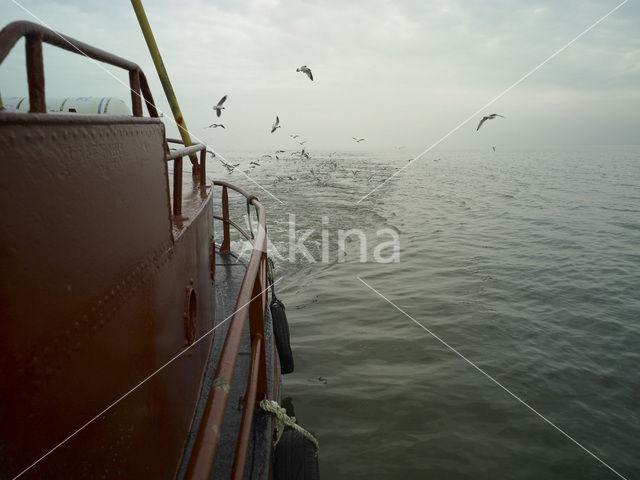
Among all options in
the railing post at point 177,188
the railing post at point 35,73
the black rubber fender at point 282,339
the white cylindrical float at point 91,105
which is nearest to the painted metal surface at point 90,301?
the railing post at point 35,73

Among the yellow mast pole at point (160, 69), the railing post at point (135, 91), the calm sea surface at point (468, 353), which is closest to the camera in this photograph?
the railing post at point (135, 91)

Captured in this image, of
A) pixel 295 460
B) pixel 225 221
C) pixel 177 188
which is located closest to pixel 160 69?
pixel 177 188

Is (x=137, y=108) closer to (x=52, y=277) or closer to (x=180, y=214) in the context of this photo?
(x=180, y=214)

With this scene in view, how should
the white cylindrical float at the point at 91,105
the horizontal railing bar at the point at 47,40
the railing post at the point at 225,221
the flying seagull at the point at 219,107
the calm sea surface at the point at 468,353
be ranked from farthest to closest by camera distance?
the flying seagull at the point at 219,107
the railing post at the point at 225,221
the calm sea surface at the point at 468,353
the white cylindrical float at the point at 91,105
the horizontal railing bar at the point at 47,40

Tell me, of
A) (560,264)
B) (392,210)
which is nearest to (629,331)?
(560,264)

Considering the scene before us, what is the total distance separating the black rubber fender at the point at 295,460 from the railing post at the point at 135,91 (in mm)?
2586

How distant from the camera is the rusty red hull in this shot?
1011mm

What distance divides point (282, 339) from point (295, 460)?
66.5 inches

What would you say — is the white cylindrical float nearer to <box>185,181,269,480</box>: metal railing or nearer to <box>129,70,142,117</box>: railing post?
<box>129,70,142,117</box>: railing post

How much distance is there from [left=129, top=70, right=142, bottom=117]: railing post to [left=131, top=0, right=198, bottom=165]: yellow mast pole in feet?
3.51

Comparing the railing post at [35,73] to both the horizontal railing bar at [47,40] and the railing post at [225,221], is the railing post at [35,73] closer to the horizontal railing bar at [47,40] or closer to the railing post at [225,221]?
the horizontal railing bar at [47,40]

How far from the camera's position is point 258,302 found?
2.54 metres

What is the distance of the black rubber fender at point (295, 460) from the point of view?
2979 mm

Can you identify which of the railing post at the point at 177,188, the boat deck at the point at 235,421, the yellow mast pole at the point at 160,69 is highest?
the yellow mast pole at the point at 160,69
